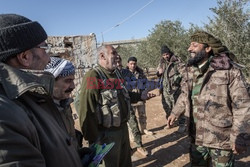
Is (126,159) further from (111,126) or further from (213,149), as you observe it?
(213,149)

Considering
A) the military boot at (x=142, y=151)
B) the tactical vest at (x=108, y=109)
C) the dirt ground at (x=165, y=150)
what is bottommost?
the dirt ground at (x=165, y=150)

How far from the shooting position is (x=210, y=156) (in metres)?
2.71

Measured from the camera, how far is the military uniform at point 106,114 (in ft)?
7.75

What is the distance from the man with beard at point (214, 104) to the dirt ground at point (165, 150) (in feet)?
4.38

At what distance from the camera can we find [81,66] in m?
9.00

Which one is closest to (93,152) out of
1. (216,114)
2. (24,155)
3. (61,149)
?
(61,149)

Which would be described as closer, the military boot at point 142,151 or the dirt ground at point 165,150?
the dirt ground at point 165,150

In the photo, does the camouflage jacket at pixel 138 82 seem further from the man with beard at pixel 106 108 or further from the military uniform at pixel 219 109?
the military uniform at pixel 219 109

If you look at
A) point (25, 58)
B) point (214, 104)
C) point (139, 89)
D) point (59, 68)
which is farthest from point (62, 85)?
point (139, 89)

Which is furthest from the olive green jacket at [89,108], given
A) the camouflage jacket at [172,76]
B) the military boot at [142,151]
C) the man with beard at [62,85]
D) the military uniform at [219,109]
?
the camouflage jacket at [172,76]

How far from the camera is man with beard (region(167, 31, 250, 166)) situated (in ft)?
7.46

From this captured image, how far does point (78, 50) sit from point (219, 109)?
24.3ft

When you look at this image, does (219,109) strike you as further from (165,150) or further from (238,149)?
(165,150)

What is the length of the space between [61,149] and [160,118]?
6.03 m
